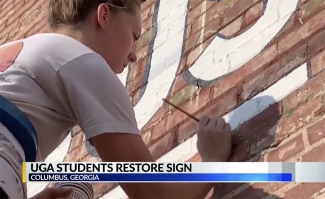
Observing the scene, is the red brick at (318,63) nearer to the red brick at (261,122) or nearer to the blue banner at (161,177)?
the red brick at (261,122)

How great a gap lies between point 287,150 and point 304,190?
0.16m

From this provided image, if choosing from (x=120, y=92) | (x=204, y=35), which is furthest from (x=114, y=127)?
(x=204, y=35)

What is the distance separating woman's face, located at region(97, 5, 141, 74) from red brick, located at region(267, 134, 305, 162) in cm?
55

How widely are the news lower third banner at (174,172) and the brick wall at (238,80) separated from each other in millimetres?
65

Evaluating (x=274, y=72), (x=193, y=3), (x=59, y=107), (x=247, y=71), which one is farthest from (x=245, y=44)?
(x=59, y=107)


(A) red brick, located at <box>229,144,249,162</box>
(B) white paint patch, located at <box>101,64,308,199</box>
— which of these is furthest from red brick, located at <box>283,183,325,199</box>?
(B) white paint patch, located at <box>101,64,308,199</box>

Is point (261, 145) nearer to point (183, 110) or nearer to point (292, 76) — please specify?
point (292, 76)

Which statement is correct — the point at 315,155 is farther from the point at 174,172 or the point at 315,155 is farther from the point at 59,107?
the point at 59,107

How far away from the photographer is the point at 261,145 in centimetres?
204

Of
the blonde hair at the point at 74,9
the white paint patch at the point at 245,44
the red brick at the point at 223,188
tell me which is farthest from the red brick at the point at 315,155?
the blonde hair at the point at 74,9

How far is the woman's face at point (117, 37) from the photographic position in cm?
178

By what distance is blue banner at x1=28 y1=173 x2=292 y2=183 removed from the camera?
1.57 metres

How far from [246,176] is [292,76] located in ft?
1.55

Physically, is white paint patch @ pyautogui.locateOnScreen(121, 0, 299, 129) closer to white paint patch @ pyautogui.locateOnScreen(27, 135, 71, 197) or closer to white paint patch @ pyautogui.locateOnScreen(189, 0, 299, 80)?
white paint patch @ pyautogui.locateOnScreen(189, 0, 299, 80)
